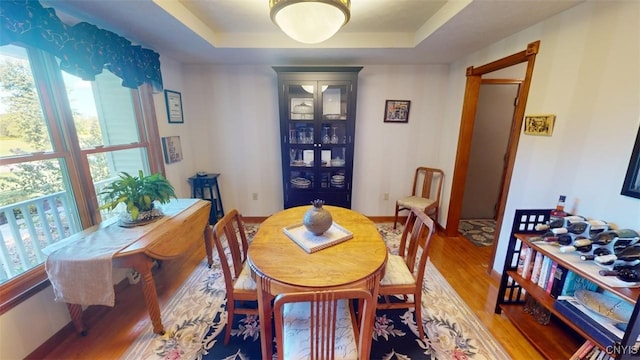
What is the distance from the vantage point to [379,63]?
3.04 metres

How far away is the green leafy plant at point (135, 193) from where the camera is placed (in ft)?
5.62

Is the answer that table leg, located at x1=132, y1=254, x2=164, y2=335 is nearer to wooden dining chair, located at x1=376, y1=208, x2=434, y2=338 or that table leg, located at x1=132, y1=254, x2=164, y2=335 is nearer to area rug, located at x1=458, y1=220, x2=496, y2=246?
wooden dining chair, located at x1=376, y1=208, x2=434, y2=338

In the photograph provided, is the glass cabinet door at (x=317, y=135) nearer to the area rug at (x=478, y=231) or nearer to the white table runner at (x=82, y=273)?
the area rug at (x=478, y=231)

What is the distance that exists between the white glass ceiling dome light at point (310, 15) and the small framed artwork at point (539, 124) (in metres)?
1.72

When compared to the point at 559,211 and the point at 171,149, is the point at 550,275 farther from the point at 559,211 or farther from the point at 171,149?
the point at 171,149

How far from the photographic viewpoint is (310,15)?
131cm

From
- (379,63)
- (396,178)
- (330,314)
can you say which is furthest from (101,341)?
(379,63)

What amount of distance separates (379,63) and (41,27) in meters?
3.08

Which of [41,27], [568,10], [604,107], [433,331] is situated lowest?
[433,331]

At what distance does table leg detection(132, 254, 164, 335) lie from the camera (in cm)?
153

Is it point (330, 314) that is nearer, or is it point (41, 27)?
point (330, 314)

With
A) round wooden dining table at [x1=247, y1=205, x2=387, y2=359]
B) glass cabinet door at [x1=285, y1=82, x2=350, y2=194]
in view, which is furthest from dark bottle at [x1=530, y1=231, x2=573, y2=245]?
glass cabinet door at [x1=285, y1=82, x2=350, y2=194]

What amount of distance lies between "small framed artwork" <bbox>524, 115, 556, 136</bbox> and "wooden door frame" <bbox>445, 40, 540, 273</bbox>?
0.22 feet

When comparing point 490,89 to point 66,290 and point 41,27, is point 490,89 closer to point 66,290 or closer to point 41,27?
point 41,27
